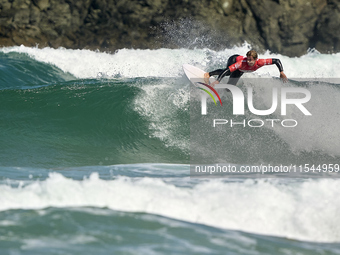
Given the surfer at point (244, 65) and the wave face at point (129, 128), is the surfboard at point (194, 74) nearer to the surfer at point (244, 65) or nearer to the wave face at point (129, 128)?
A: the wave face at point (129, 128)

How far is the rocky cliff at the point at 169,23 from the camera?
2002cm

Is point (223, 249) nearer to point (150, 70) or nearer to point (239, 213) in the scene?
point (239, 213)

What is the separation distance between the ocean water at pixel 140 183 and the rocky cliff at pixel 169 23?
25.0 ft

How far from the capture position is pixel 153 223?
12.6ft

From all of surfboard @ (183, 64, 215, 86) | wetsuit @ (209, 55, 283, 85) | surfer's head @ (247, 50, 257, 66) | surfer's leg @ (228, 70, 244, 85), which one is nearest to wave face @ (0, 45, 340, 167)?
surfboard @ (183, 64, 215, 86)

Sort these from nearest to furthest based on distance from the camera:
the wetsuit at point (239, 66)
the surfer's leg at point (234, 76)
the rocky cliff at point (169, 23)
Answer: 1. the wetsuit at point (239, 66)
2. the surfer's leg at point (234, 76)
3. the rocky cliff at point (169, 23)

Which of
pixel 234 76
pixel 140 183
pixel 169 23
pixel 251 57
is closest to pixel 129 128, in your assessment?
pixel 234 76

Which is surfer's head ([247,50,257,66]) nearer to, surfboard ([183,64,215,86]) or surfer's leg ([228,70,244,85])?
surfer's leg ([228,70,244,85])

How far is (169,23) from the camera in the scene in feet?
66.9

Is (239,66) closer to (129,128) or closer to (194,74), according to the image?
(194,74)

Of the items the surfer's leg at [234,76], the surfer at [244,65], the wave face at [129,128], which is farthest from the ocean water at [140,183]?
the surfer at [244,65]

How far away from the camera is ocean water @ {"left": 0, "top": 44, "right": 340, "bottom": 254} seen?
11.7ft

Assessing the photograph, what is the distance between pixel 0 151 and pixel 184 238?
4.86 m

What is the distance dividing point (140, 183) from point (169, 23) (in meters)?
16.6
